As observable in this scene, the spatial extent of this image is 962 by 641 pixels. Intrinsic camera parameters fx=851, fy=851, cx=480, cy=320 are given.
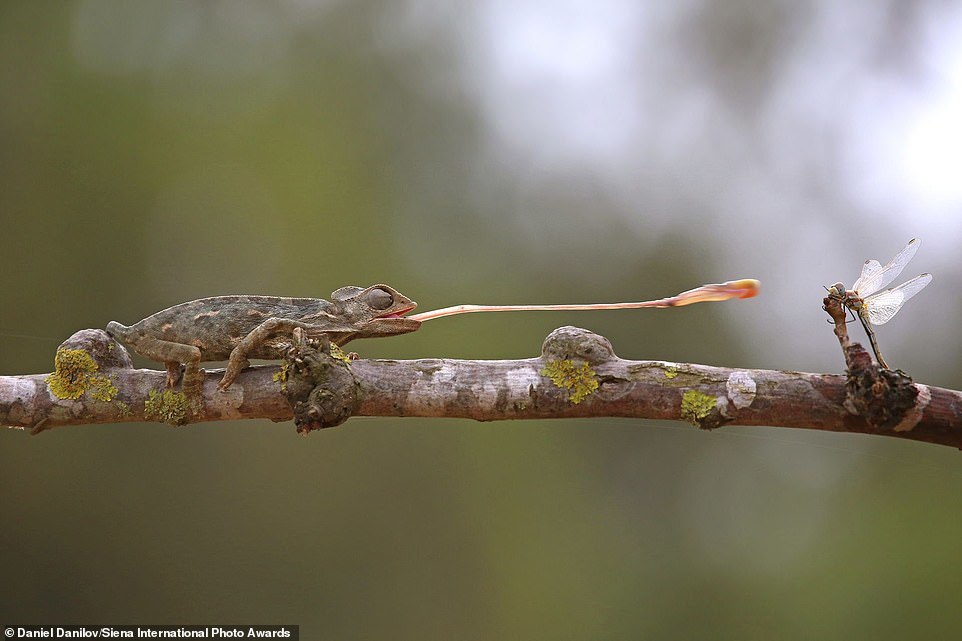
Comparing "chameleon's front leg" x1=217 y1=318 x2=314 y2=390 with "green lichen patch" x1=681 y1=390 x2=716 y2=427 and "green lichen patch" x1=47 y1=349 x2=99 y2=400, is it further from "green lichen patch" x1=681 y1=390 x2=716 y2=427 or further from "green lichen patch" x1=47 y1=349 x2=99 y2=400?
"green lichen patch" x1=681 y1=390 x2=716 y2=427

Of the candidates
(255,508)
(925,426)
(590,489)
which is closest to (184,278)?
(255,508)

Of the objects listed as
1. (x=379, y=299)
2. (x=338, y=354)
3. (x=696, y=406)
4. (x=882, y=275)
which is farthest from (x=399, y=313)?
(x=882, y=275)

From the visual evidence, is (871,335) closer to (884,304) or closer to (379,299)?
(884,304)

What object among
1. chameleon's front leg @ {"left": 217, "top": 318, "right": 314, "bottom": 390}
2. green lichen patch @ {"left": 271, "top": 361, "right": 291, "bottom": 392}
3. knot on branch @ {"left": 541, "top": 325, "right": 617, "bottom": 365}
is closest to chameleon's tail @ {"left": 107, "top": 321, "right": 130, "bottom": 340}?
chameleon's front leg @ {"left": 217, "top": 318, "right": 314, "bottom": 390}

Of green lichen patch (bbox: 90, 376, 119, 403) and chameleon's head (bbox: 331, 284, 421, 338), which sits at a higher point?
chameleon's head (bbox: 331, 284, 421, 338)

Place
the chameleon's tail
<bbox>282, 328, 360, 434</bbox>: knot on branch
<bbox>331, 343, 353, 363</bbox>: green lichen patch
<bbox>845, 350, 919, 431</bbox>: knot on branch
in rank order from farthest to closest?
the chameleon's tail, <bbox>331, 343, 353, 363</bbox>: green lichen patch, <bbox>282, 328, 360, 434</bbox>: knot on branch, <bbox>845, 350, 919, 431</bbox>: knot on branch

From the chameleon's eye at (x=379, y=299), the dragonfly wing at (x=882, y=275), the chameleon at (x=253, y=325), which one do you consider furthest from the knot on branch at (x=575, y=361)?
the dragonfly wing at (x=882, y=275)

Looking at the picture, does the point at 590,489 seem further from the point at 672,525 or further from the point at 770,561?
the point at 770,561
